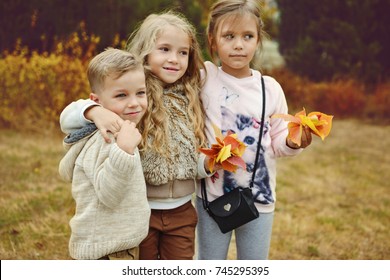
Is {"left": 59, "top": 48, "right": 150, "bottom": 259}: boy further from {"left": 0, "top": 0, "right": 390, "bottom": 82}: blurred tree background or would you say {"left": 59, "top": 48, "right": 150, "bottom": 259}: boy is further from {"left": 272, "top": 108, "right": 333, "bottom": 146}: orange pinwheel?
{"left": 0, "top": 0, "right": 390, "bottom": 82}: blurred tree background

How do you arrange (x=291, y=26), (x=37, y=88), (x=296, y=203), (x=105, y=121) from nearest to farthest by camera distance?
(x=105, y=121), (x=296, y=203), (x=37, y=88), (x=291, y=26)

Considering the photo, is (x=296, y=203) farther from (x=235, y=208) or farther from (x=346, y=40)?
(x=346, y=40)

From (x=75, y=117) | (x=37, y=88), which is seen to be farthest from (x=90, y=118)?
(x=37, y=88)

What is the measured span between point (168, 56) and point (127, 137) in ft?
1.68

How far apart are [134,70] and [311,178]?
419 cm

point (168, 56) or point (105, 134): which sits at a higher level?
point (168, 56)

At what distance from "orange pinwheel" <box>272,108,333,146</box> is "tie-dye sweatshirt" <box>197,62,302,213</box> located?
0.15 m

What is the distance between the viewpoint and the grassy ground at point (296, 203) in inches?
143

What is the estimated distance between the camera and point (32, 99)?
7152mm

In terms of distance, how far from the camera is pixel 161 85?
221 cm

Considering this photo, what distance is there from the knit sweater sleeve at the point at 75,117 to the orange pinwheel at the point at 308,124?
78cm

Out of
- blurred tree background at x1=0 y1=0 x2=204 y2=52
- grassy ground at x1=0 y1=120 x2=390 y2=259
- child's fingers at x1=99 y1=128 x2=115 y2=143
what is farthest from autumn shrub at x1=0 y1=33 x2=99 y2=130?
child's fingers at x1=99 y1=128 x2=115 y2=143

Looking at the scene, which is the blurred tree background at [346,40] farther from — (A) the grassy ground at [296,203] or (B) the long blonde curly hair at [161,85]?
(B) the long blonde curly hair at [161,85]

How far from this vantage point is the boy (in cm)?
192
